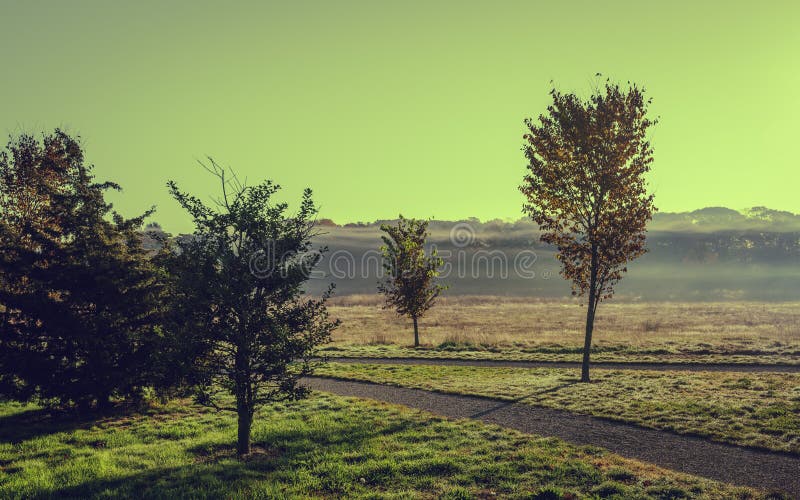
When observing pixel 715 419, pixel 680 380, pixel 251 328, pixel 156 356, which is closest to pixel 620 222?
pixel 680 380

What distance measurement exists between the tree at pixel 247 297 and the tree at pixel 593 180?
41.3 ft

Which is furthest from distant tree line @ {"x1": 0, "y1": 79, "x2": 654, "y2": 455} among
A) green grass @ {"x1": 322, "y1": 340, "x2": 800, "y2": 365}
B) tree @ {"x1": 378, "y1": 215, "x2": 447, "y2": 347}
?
tree @ {"x1": 378, "y1": 215, "x2": 447, "y2": 347}

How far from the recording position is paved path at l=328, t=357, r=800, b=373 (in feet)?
79.6

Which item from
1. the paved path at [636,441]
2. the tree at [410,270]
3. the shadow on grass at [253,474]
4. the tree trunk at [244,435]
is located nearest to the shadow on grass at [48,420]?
the shadow on grass at [253,474]

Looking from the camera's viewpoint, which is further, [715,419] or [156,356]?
[715,419]

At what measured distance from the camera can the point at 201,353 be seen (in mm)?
12289

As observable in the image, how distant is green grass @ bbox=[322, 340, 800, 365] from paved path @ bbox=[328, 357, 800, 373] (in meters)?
0.60

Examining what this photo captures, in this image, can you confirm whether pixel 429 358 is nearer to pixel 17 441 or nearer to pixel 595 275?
pixel 595 275

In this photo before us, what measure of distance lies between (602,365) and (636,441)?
1443 centimetres

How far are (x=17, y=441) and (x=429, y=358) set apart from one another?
2067 centimetres

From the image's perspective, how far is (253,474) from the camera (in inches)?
438

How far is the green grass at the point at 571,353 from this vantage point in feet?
90.2

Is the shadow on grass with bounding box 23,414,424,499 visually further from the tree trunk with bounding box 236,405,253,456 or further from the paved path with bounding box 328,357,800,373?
the paved path with bounding box 328,357,800,373

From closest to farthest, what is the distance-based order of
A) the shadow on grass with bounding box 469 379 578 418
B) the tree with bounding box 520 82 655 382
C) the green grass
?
the shadow on grass with bounding box 469 379 578 418
the tree with bounding box 520 82 655 382
the green grass
